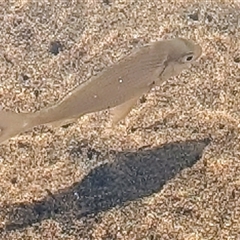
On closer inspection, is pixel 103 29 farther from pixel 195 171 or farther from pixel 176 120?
pixel 195 171

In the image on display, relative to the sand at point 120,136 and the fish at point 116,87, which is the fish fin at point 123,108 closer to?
the fish at point 116,87

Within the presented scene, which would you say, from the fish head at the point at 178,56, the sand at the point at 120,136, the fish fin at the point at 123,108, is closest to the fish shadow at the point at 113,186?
the sand at the point at 120,136

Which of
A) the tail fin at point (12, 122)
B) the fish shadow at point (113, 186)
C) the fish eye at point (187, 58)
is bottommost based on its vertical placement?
the fish shadow at point (113, 186)

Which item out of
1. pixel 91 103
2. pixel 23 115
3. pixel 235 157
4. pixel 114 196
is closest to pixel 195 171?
pixel 235 157

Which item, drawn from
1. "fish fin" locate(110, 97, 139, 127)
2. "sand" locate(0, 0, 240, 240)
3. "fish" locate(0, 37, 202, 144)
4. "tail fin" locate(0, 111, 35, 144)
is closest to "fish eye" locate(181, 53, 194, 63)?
"fish" locate(0, 37, 202, 144)

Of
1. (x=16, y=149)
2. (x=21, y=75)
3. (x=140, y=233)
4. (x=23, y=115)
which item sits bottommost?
(x=140, y=233)

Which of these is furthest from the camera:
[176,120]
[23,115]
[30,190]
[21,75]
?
[21,75]

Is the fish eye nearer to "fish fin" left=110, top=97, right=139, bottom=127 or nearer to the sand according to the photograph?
"fish fin" left=110, top=97, right=139, bottom=127
